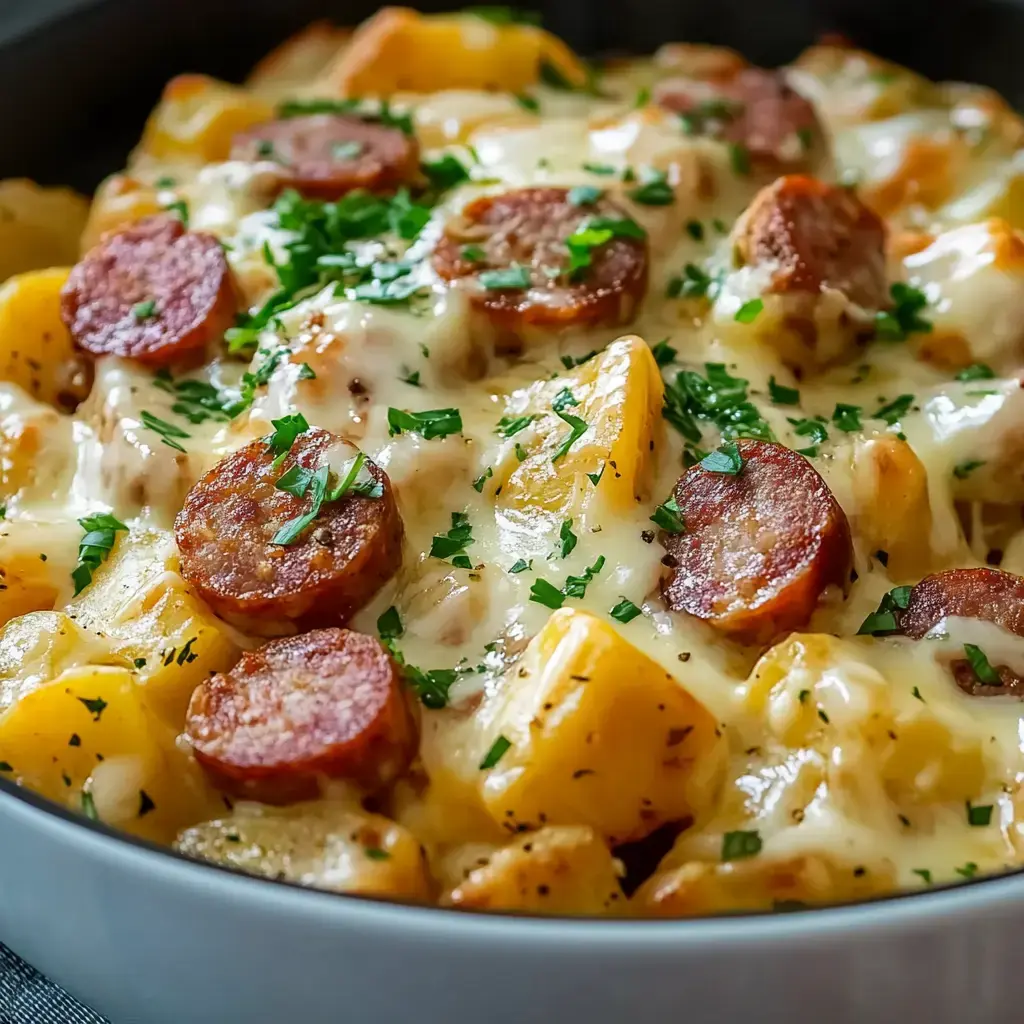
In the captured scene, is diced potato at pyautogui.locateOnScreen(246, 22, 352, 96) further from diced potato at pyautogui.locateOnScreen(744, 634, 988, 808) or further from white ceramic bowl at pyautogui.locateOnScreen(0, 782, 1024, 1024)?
white ceramic bowl at pyautogui.locateOnScreen(0, 782, 1024, 1024)

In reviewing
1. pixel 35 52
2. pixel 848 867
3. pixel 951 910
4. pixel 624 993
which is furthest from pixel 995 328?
pixel 35 52

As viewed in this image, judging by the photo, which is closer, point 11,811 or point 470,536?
point 11,811

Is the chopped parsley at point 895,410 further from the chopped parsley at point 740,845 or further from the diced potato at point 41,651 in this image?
the diced potato at point 41,651

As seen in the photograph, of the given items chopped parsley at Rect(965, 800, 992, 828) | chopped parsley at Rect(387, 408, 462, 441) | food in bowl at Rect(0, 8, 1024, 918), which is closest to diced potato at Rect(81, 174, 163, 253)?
food in bowl at Rect(0, 8, 1024, 918)

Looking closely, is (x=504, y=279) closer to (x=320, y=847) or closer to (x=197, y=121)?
(x=320, y=847)

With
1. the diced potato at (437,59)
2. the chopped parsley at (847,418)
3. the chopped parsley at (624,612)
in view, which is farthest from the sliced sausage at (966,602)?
the diced potato at (437,59)

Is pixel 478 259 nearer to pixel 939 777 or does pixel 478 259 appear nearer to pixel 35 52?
pixel 939 777
